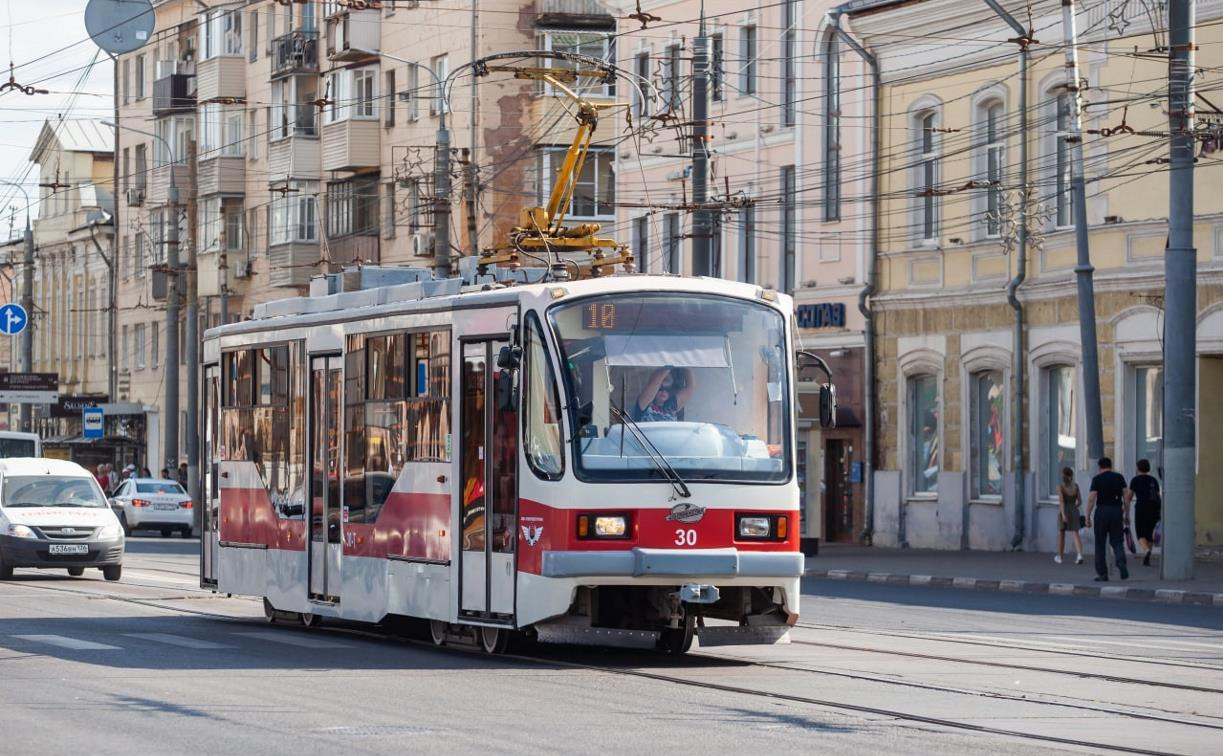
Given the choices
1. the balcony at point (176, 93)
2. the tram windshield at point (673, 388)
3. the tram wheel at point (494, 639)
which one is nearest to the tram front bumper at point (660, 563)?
the tram windshield at point (673, 388)

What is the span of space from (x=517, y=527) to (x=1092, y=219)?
2238 cm

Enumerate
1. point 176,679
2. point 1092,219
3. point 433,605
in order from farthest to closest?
Answer: point 1092,219
point 433,605
point 176,679

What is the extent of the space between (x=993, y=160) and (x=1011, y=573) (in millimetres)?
9727

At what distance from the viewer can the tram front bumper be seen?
55.7 ft

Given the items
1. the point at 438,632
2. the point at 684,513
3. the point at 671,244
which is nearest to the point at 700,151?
the point at 671,244

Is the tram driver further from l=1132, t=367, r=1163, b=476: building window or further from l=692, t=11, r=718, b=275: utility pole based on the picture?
l=1132, t=367, r=1163, b=476: building window

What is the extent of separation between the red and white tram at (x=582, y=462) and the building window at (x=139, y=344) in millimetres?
61860

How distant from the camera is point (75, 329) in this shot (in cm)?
8875

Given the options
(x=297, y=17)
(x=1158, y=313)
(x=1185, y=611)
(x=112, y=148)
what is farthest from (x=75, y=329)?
(x=1185, y=611)

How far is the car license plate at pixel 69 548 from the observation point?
105ft

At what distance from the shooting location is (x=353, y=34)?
63250 mm

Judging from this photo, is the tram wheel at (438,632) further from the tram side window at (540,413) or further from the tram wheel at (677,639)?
the tram side window at (540,413)

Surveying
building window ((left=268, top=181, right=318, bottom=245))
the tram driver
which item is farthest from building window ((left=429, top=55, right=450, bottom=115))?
the tram driver

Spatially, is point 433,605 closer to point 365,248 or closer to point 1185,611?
point 1185,611
